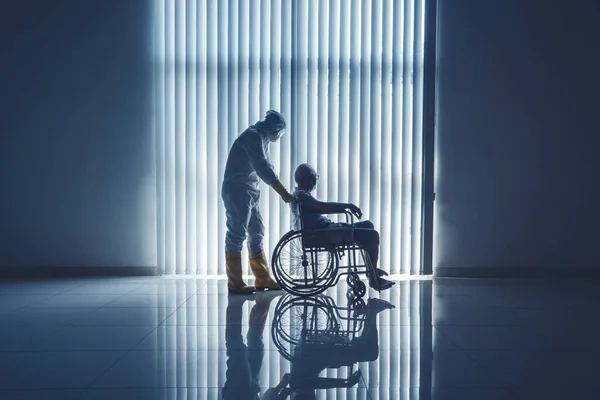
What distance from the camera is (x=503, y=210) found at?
4.35 m

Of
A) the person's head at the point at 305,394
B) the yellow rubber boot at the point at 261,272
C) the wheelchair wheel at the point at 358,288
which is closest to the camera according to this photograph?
the person's head at the point at 305,394

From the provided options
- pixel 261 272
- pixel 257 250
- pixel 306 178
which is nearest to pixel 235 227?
pixel 257 250

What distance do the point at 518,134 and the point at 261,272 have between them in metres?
2.58

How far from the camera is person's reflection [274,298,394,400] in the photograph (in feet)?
5.82

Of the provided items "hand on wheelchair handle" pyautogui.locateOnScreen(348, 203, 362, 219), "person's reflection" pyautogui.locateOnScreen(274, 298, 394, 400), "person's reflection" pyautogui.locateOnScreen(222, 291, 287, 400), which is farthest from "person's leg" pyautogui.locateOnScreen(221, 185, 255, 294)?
"person's reflection" pyautogui.locateOnScreen(274, 298, 394, 400)

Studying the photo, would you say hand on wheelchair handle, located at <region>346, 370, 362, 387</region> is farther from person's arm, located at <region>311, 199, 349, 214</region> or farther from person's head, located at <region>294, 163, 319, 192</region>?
person's head, located at <region>294, 163, 319, 192</region>

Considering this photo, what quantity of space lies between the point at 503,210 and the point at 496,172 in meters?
0.34

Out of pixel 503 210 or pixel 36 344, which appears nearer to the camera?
pixel 36 344

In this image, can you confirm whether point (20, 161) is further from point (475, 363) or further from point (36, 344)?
point (475, 363)

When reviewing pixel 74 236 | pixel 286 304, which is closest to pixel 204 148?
pixel 74 236

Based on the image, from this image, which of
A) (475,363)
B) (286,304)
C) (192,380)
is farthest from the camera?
(286,304)

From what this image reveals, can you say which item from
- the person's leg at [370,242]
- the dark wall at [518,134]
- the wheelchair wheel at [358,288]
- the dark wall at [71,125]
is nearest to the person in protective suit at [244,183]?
the person's leg at [370,242]

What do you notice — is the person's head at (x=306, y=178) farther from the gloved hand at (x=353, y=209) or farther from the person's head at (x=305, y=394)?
the person's head at (x=305, y=394)

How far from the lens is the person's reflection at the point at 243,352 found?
173cm
